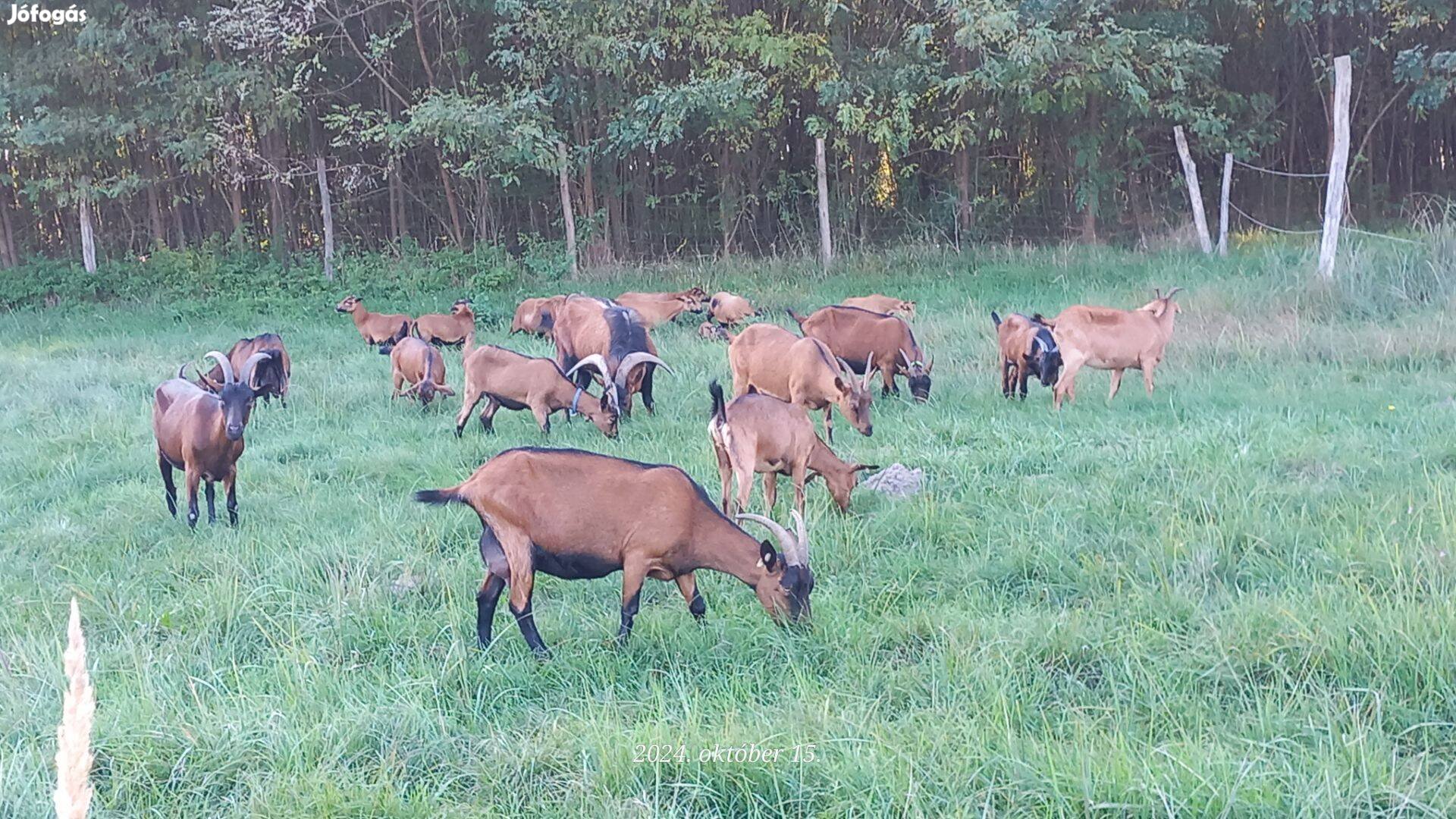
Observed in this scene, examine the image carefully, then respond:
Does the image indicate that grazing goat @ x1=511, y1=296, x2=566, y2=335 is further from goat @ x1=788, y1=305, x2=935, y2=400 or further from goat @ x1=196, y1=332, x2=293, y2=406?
goat @ x1=788, y1=305, x2=935, y2=400

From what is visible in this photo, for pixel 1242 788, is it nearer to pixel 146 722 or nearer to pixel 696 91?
pixel 146 722

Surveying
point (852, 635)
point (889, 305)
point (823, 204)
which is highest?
point (823, 204)

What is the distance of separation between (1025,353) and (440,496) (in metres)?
6.02

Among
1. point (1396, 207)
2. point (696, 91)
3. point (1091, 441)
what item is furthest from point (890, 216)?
point (1091, 441)

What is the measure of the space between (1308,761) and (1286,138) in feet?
74.5

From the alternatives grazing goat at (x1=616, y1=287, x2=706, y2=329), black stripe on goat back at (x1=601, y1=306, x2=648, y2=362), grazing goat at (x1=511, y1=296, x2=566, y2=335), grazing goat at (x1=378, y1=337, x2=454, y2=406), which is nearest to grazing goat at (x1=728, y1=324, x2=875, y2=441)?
black stripe on goat back at (x1=601, y1=306, x2=648, y2=362)

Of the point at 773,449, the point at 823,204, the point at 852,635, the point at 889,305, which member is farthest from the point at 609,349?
the point at 823,204

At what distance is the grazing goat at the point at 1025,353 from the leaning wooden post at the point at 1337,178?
4.48m

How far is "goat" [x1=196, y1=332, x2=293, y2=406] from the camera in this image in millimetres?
10047

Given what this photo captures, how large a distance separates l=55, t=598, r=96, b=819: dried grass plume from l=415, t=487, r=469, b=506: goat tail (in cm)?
360

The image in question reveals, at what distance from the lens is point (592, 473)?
5043 millimetres

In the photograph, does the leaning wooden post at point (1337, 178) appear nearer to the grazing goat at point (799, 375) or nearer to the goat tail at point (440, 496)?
the grazing goat at point (799, 375)

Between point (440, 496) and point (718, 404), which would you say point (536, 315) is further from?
point (440, 496)

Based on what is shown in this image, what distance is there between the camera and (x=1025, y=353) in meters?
9.66
